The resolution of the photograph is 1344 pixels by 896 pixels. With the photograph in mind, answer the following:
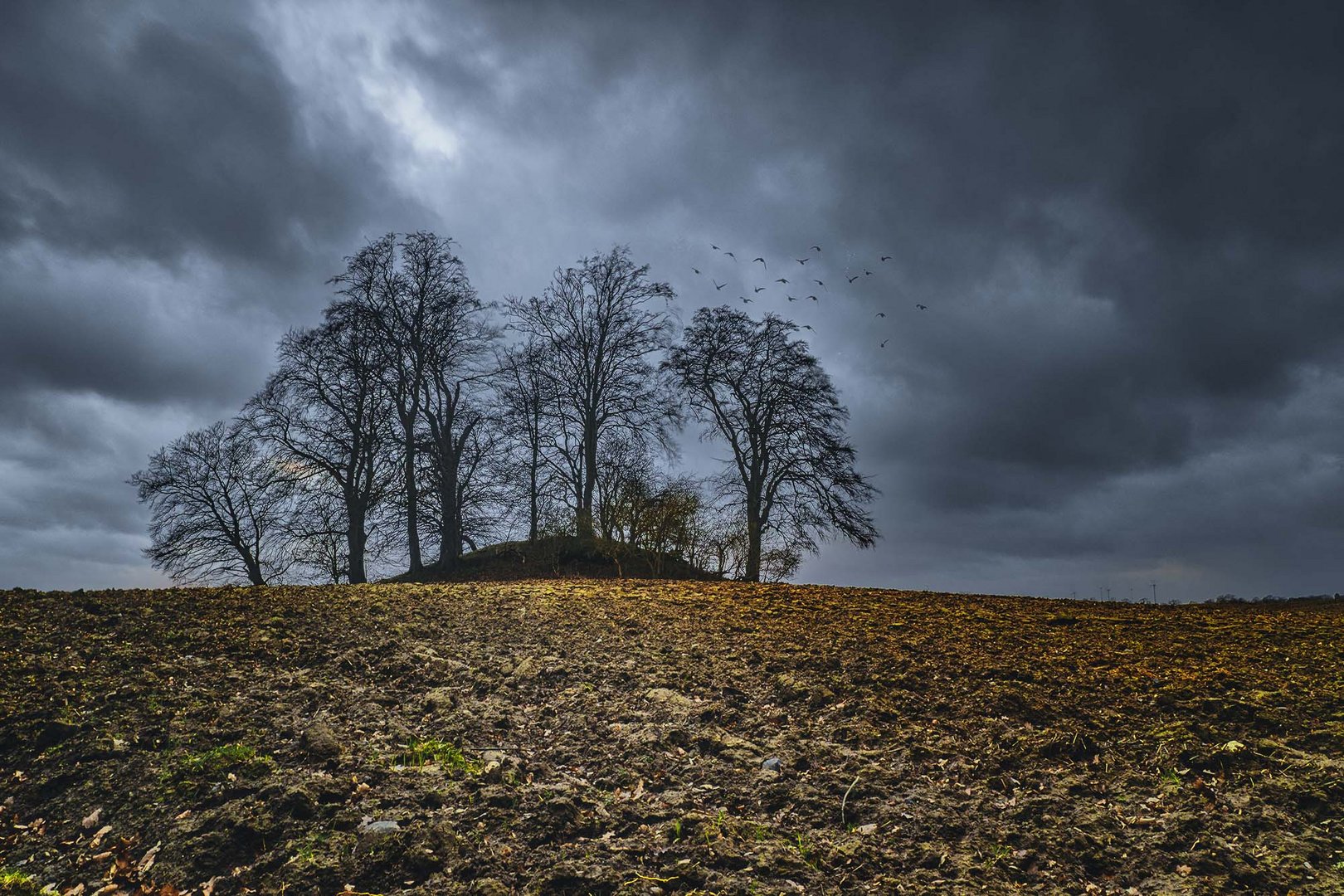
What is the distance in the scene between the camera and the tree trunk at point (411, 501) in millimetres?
17656

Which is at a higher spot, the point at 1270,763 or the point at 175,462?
the point at 175,462

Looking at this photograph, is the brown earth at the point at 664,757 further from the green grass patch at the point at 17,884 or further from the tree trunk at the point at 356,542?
the tree trunk at the point at 356,542

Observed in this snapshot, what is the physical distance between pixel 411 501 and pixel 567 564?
448cm

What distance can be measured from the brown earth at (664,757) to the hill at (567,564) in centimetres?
718

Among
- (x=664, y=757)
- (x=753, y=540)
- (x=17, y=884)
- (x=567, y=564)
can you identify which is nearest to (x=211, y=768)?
(x=17, y=884)

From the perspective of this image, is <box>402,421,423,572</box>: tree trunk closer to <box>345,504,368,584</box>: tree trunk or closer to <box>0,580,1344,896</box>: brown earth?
<box>345,504,368,584</box>: tree trunk

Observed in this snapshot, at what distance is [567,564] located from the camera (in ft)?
52.5

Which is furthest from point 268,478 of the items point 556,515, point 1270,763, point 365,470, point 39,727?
point 1270,763

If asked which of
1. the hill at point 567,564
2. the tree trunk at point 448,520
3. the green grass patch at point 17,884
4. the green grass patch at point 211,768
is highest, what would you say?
the tree trunk at point 448,520

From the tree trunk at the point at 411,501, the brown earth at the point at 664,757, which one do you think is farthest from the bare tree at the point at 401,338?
the brown earth at the point at 664,757

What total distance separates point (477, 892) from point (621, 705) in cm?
199

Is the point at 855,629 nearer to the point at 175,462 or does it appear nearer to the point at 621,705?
the point at 621,705

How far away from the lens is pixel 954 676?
5.55 m

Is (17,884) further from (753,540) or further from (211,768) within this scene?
(753,540)
